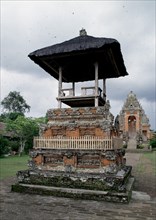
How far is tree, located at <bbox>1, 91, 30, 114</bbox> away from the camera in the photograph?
5969 cm

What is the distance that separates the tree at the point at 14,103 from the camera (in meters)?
59.7

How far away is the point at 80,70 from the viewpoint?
12.8 m

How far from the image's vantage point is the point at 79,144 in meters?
10.0

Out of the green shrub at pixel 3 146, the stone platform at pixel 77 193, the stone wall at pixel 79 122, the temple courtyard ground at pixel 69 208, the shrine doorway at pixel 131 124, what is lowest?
the temple courtyard ground at pixel 69 208

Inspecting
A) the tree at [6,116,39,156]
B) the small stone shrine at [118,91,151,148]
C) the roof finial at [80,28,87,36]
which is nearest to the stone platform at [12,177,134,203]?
the roof finial at [80,28,87,36]

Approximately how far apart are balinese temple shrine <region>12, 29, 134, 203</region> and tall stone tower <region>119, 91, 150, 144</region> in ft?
99.3

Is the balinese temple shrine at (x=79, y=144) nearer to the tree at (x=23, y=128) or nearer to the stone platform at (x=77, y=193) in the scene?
the stone platform at (x=77, y=193)

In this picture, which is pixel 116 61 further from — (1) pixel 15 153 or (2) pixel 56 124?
(1) pixel 15 153

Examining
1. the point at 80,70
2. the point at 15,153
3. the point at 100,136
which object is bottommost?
the point at 15,153

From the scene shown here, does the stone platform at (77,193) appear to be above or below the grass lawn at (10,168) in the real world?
above

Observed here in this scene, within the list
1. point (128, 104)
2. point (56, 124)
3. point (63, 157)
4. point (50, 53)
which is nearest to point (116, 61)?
point (50, 53)

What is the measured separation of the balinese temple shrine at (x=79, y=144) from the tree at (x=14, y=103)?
50.0 meters

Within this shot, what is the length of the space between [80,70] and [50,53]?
8.88 feet

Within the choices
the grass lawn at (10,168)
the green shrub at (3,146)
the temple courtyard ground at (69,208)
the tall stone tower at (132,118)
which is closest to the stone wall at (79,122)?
the temple courtyard ground at (69,208)
